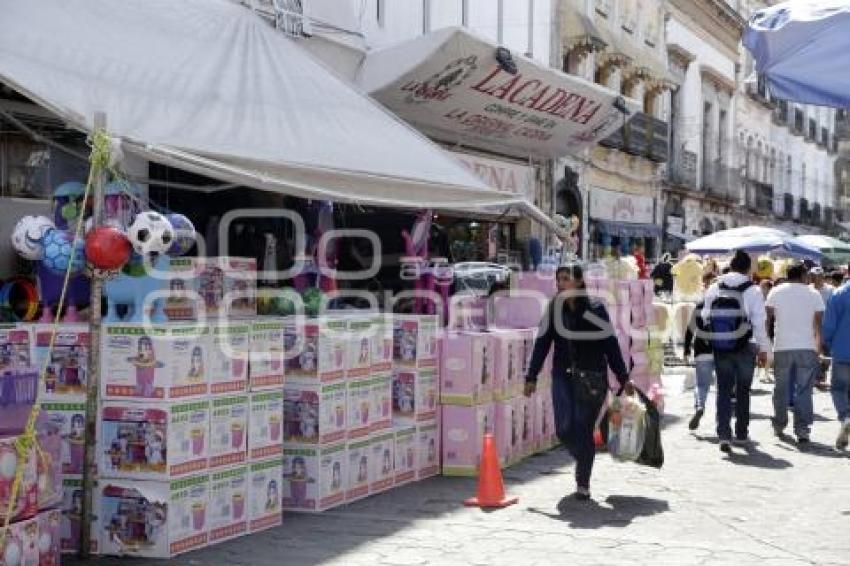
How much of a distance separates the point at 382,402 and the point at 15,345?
2.93 m

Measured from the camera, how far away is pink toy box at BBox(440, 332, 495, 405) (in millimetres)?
9578

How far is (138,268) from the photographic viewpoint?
23.5ft

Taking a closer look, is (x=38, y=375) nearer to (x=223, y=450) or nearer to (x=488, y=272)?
(x=223, y=450)

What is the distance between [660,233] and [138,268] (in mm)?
28205

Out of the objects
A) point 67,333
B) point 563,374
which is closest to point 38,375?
point 67,333

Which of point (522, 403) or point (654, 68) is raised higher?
point (654, 68)

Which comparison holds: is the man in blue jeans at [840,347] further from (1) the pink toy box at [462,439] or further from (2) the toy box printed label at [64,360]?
(2) the toy box printed label at [64,360]

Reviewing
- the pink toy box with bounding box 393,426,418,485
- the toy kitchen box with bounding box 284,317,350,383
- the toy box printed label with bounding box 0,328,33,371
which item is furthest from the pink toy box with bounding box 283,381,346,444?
the toy box printed label with bounding box 0,328,33,371

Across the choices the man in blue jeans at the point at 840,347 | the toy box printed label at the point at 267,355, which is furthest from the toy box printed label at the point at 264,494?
the man in blue jeans at the point at 840,347

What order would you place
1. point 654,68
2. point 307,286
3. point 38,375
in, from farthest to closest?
point 654,68, point 307,286, point 38,375

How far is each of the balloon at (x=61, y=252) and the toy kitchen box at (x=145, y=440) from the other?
33.6 inches

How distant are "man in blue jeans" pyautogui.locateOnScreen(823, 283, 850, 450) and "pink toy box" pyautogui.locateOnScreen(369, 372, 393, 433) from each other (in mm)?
4544

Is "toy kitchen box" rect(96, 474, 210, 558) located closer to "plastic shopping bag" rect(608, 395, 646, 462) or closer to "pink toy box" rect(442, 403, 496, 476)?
"pink toy box" rect(442, 403, 496, 476)

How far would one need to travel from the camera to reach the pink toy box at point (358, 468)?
8.55m
